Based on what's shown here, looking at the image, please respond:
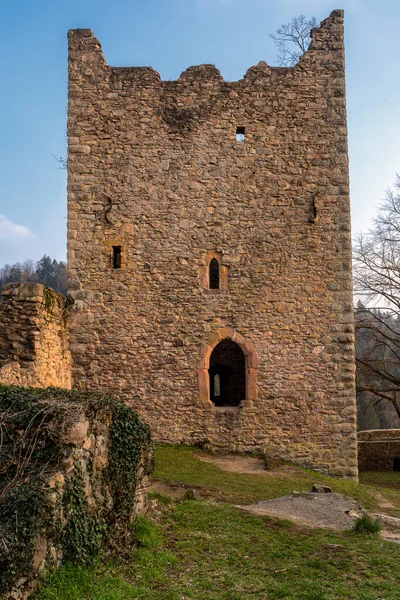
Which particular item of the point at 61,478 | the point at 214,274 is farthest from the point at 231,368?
the point at 61,478

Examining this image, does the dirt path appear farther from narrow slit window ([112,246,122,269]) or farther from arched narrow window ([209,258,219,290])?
narrow slit window ([112,246,122,269])

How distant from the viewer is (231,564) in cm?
457

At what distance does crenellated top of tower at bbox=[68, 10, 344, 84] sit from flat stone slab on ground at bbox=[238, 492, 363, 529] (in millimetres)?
8223

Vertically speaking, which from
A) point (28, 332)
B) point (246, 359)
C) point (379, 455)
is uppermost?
point (28, 332)

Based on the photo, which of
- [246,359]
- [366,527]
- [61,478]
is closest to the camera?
[61,478]

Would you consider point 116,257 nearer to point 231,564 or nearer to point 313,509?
point 313,509

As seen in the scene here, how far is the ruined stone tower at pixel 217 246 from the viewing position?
1041cm

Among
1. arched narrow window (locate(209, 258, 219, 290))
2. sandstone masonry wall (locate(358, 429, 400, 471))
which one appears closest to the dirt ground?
arched narrow window (locate(209, 258, 219, 290))

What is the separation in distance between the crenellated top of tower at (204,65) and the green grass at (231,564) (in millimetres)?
8436

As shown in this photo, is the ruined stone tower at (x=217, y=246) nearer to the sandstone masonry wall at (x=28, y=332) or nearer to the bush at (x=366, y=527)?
the sandstone masonry wall at (x=28, y=332)

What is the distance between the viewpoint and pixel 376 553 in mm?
4953

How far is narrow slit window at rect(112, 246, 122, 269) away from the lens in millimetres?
10773

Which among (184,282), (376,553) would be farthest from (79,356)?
(376,553)

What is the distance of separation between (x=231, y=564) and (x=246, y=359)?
6.09 meters
